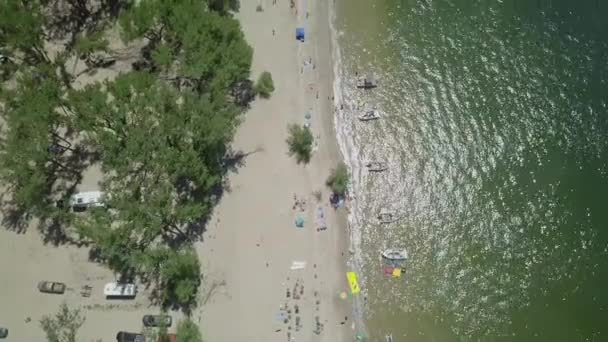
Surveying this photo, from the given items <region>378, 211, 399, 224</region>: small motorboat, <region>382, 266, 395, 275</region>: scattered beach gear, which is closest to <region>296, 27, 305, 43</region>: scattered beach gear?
<region>378, 211, 399, 224</region>: small motorboat

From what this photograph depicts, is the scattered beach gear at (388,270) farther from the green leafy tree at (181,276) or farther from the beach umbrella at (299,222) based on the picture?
the green leafy tree at (181,276)

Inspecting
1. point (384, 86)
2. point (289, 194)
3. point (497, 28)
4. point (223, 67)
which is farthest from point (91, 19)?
point (497, 28)

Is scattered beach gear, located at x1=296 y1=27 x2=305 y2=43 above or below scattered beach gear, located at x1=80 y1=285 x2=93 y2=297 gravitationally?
above

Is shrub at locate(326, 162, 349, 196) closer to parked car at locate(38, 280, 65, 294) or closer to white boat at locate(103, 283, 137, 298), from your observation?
white boat at locate(103, 283, 137, 298)

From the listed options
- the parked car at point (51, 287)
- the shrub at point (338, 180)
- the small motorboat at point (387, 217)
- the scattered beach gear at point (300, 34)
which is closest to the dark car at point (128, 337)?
the parked car at point (51, 287)

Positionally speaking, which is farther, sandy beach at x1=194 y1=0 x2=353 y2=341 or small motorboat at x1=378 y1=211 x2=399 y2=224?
small motorboat at x1=378 y1=211 x2=399 y2=224

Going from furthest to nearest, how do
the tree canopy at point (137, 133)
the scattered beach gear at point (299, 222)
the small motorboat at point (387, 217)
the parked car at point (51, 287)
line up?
the small motorboat at point (387, 217) < the scattered beach gear at point (299, 222) < the parked car at point (51, 287) < the tree canopy at point (137, 133)
